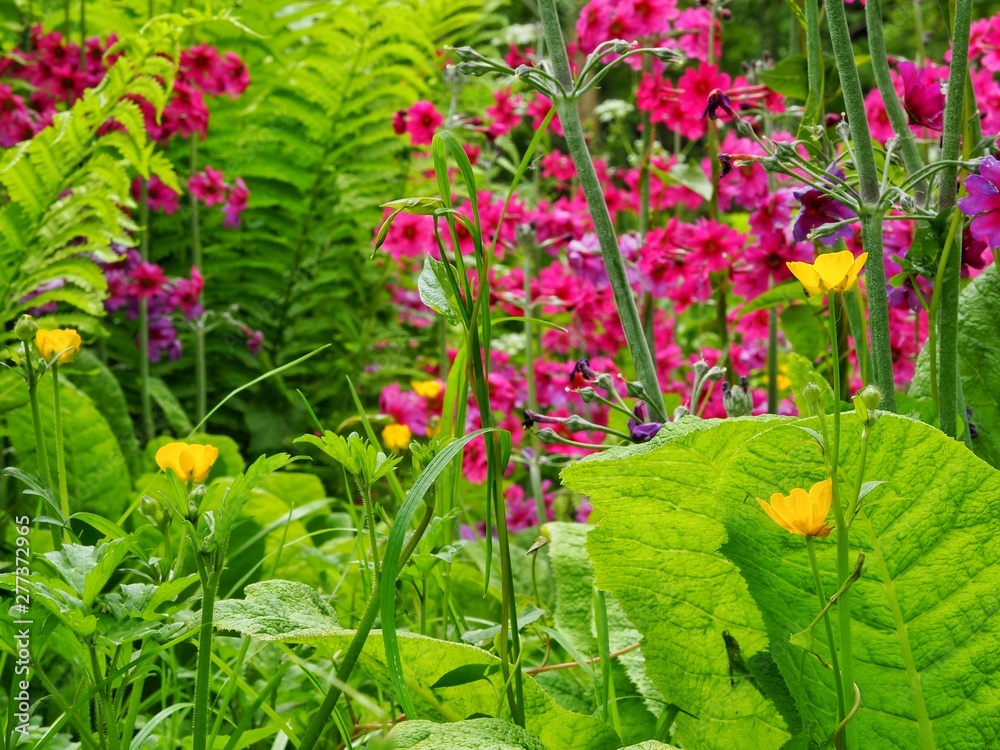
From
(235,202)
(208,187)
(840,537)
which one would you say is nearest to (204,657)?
(840,537)

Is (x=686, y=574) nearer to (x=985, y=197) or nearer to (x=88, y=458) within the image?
(x=985, y=197)

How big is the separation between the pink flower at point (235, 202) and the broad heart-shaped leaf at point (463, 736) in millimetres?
2419

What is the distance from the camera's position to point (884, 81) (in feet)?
3.18

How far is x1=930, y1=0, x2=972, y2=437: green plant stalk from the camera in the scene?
837mm

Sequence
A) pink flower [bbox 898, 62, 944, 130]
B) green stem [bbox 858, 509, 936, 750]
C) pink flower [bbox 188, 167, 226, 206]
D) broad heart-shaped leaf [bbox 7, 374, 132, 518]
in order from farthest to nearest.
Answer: pink flower [bbox 188, 167, 226, 206], broad heart-shaped leaf [bbox 7, 374, 132, 518], pink flower [bbox 898, 62, 944, 130], green stem [bbox 858, 509, 936, 750]

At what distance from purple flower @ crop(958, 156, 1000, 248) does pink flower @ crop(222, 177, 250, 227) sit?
2341 mm

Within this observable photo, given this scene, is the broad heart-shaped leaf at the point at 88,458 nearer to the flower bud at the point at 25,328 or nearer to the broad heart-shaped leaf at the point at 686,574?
the flower bud at the point at 25,328

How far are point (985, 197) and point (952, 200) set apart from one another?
0.08 meters

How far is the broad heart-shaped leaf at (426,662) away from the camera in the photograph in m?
0.71

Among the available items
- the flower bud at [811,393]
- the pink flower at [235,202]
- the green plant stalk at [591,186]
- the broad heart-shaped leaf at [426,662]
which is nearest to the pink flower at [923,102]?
the green plant stalk at [591,186]

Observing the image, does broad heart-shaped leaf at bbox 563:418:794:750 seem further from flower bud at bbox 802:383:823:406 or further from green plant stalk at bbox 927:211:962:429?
green plant stalk at bbox 927:211:962:429

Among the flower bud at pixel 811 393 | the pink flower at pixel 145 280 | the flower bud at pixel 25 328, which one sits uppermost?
the flower bud at pixel 25 328

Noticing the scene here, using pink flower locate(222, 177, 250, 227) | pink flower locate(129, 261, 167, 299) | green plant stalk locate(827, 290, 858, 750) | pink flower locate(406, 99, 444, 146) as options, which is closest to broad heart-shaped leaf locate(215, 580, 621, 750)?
green plant stalk locate(827, 290, 858, 750)

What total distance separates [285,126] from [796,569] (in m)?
3.02
